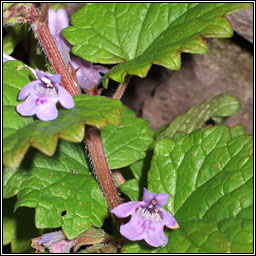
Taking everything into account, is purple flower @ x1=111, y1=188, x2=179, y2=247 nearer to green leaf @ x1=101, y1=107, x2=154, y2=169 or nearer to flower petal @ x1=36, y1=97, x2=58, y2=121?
green leaf @ x1=101, y1=107, x2=154, y2=169

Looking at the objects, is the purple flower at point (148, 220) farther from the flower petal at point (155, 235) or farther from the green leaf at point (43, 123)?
the green leaf at point (43, 123)

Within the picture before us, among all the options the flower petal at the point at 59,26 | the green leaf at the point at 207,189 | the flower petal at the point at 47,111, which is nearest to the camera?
the flower petal at the point at 47,111

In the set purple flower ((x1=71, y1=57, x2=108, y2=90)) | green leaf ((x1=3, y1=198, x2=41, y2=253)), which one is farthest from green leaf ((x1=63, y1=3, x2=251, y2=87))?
green leaf ((x1=3, y1=198, x2=41, y2=253))

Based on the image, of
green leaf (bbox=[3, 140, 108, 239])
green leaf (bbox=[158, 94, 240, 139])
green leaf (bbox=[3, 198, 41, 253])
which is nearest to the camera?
green leaf (bbox=[3, 140, 108, 239])

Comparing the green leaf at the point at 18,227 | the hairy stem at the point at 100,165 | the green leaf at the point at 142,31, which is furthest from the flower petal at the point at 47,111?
the green leaf at the point at 18,227

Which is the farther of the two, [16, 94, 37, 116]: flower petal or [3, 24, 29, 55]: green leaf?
[3, 24, 29, 55]: green leaf

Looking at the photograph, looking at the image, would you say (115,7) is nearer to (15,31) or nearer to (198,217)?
(15,31)

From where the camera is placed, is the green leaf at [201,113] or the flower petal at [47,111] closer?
the flower petal at [47,111]
